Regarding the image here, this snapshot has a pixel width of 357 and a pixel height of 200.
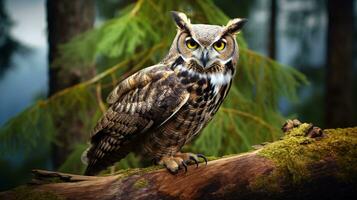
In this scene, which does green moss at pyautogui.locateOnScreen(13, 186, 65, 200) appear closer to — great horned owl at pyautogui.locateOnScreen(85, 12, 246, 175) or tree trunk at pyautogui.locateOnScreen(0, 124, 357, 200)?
tree trunk at pyautogui.locateOnScreen(0, 124, 357, 200)

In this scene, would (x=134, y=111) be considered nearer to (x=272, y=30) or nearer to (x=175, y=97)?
(x=175, y=97)

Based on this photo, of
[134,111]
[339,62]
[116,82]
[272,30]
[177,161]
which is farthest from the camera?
[272,30]

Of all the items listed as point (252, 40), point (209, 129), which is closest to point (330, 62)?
point (252, 40)

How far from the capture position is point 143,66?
375 centimetres

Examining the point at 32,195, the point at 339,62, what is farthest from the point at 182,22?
the point at 339,62

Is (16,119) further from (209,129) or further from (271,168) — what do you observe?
(271,168)

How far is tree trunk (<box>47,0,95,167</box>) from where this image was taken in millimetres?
4246

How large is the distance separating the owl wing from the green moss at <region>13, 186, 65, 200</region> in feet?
1.29

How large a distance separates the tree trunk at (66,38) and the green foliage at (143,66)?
345 millimetres

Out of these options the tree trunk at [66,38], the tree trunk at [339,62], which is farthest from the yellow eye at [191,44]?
the tree trunk at [339,62]

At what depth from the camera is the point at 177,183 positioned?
2.09m

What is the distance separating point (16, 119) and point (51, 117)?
24 cm

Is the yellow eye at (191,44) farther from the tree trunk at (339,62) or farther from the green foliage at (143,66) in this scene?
the tree trunk at (339,62)

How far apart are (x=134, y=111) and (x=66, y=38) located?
2174mm
